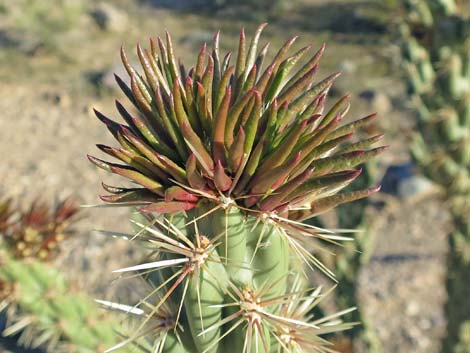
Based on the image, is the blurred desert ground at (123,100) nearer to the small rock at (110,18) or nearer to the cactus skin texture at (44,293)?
the small rock at (110,18)

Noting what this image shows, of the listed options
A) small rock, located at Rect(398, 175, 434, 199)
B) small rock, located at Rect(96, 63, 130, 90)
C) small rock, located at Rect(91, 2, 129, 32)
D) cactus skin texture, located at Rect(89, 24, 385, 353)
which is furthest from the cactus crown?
small rock, located at Rect(91, 2, 129, 32)

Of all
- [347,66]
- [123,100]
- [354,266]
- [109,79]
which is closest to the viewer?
[354,266]

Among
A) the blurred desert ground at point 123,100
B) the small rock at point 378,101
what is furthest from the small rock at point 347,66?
the small rock at point 378,101

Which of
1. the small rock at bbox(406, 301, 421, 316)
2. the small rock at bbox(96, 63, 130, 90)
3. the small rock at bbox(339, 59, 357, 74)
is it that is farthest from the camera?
the small rock at bbox(339, 59, 357, 74)

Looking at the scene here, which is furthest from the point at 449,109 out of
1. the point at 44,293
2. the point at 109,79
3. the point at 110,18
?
the point at 110,18

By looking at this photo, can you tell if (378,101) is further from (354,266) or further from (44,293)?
(44,293)

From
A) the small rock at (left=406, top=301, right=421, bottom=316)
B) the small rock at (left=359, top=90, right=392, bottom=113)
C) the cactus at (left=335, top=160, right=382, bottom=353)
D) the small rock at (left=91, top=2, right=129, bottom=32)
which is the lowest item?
the small rock at (left=406, top=301, right=421, bottom=316)

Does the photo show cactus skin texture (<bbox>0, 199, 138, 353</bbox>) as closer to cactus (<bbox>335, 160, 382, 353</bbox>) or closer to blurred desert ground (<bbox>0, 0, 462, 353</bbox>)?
blurred desert ground (<bbox>0, 0, 462, 353</bbox>)
